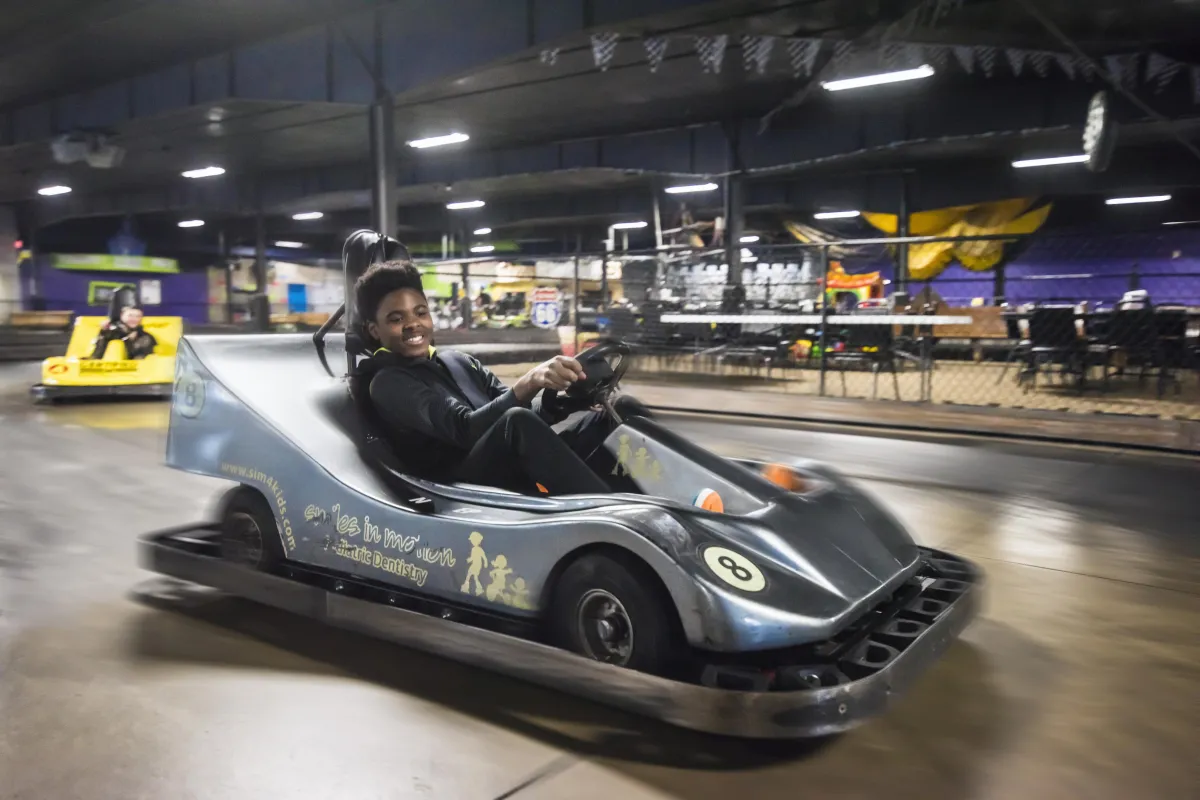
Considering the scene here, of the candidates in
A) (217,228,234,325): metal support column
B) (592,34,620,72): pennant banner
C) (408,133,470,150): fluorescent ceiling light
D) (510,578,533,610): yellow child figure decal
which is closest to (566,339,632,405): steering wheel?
(510,578,533,610): yellow child figure decal

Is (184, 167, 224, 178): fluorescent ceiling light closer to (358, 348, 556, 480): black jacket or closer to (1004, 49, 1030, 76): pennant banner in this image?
(1004, 49, 1030, 76): pennant banner

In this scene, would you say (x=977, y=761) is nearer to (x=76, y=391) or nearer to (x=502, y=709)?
(x=502, y=709)

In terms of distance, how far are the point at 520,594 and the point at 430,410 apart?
615mm

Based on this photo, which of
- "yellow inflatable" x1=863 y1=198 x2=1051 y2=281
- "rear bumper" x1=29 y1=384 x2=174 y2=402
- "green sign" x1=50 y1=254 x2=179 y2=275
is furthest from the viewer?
"green sign" x1=50 y1=254 x2=179 y2=275

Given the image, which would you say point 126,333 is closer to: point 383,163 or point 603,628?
point 383,163

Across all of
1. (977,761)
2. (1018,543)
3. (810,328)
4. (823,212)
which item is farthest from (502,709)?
(823,212)

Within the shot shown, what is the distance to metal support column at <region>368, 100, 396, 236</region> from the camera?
9.45 m

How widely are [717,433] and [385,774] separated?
5.07 m

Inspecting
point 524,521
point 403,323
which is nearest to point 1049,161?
point 403,323

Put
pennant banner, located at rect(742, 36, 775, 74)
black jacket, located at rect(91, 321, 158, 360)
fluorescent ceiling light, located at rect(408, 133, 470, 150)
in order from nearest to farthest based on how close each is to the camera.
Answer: black jacket, located at rect(91, 321, 158, 360)
pennant banner, located at rect(742, 36, 775, 74)
fluorescent ceiling light, located at rect(408, 133, 470, 150)

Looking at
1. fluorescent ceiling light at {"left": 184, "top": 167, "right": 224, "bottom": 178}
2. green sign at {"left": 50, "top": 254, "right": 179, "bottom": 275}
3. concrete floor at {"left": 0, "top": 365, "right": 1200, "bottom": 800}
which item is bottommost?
concrete floor at {"left": 0, "top": 365, "right": 1200, "bottom": 800}

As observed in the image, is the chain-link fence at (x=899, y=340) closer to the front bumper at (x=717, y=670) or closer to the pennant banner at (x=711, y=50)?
the pennant banner at (x=711, y=50)

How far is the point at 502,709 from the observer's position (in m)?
2.06

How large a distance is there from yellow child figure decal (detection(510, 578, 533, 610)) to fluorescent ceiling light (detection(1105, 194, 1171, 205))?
18513 millimetres
